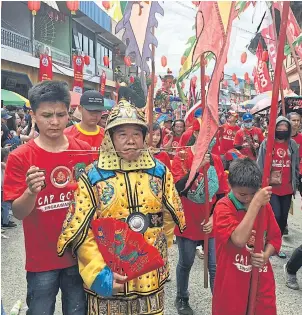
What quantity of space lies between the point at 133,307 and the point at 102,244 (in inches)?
15.5

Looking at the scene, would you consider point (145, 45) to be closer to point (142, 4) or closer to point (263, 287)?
point (142, 4)

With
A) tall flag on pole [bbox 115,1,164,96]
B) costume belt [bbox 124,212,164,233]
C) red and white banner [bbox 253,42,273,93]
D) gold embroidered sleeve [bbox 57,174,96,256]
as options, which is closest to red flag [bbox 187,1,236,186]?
costume belt [bbox 124,212,164,233]

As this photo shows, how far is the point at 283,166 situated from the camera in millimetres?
4418

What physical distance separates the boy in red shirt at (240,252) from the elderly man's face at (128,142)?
24.2 inches

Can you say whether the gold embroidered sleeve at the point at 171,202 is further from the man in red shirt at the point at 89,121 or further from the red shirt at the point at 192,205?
the man in red shirt at the point at 89,121

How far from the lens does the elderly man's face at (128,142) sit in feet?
6.55

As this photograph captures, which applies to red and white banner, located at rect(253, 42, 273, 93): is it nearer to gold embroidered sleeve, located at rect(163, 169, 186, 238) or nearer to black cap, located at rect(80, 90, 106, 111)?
black cap, located at rect(80, 90, 106, 111)

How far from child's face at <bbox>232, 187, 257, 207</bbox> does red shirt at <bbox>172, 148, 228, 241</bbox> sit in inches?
34.4

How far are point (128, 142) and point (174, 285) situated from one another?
2208 millimetres

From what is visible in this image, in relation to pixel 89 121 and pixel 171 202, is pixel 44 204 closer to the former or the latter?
pixel 171 202

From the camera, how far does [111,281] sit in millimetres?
1828

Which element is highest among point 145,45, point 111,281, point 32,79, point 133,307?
point 32,79

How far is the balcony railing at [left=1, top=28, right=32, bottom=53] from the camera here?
1553 cm

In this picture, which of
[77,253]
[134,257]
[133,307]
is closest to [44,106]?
[77,253]
